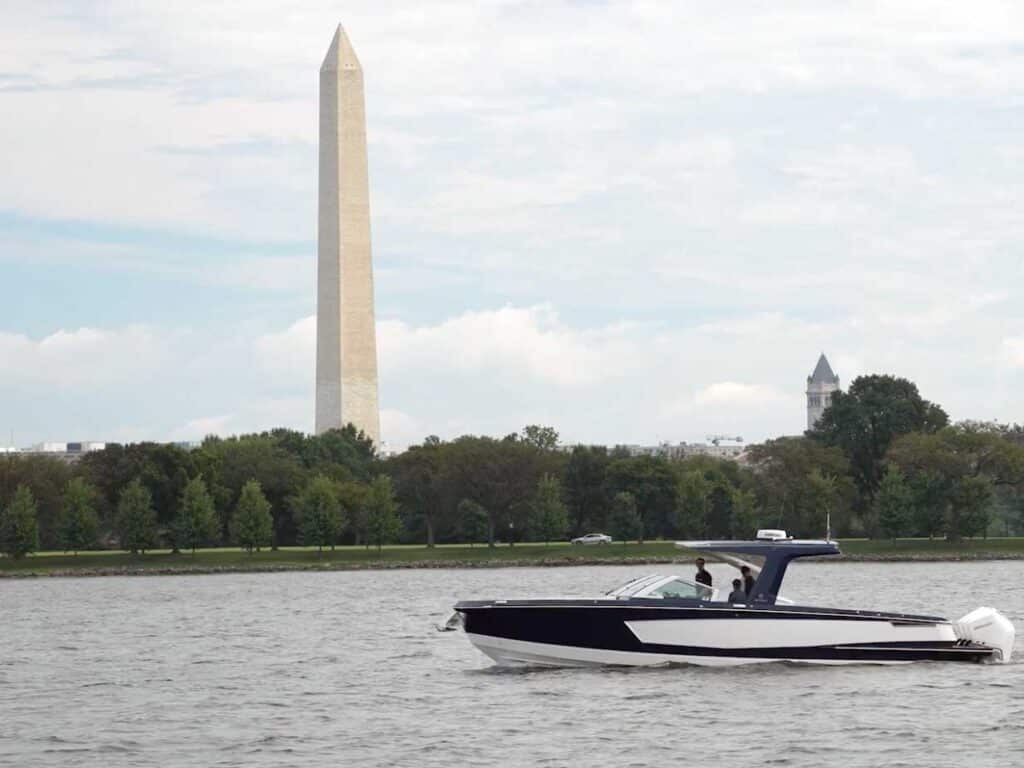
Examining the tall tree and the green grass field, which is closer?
the green grass field

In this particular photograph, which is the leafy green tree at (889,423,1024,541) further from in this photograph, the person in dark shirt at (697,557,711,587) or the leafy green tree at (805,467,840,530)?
the person in dark shirt at (697,557,711,587)

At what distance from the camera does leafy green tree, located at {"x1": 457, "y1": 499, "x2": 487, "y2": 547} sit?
467ft

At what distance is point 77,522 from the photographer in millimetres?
131750

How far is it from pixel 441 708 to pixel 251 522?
3722 inches

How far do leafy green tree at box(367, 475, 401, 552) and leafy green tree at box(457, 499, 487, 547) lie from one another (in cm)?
513

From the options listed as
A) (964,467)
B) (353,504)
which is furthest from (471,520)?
(964,467)

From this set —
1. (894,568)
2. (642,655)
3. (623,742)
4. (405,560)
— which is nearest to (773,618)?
(642,655)

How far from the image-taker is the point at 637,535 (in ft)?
468

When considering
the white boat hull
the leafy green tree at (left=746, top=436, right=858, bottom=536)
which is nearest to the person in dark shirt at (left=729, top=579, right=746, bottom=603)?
the white boat hull

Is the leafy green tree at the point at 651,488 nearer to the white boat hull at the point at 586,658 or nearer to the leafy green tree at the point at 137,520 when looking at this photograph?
the leafy green tree at the point at 137,520

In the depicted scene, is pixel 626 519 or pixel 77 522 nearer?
pixel 77 522

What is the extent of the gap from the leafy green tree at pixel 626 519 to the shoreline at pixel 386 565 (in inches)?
470

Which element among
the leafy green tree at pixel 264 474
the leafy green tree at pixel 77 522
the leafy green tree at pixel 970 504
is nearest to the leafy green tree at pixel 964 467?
the leafy green tree at pixel 970 504

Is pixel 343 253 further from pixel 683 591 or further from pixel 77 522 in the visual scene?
pixel 683 591
